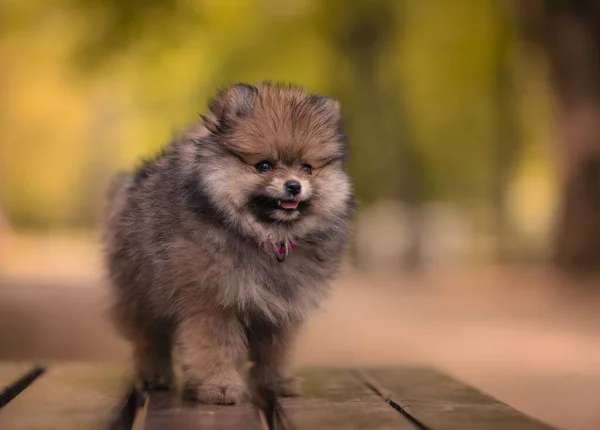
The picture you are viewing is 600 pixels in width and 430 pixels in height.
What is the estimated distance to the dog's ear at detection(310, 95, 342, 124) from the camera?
4.00 metres

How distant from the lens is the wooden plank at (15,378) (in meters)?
3.88

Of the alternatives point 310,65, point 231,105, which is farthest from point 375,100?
point 231,105

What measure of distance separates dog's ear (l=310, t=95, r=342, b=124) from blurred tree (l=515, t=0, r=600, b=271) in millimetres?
12309

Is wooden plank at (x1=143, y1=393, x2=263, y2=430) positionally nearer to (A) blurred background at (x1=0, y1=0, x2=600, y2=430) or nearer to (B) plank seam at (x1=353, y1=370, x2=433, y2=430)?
(B) plank seam at (x1=353, y1=370, x2=433, y2=430)

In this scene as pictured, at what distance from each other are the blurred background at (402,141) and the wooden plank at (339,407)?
4.48ft

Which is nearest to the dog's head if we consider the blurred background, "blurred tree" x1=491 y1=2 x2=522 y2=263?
the blurred background

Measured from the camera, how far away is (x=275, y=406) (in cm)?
383

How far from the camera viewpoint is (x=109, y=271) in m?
4.69

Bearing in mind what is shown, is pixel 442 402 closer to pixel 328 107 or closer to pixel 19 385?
pixel 328 107

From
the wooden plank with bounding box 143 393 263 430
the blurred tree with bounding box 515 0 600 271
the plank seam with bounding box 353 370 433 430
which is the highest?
the blurred tree with bounding box 515 0 600 271

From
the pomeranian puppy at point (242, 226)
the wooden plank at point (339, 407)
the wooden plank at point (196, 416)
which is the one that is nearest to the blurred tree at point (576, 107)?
the wooden plank at point (339, 407)

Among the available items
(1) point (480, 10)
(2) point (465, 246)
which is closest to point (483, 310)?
(1) point (480, 10)

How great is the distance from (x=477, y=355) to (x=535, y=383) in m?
1.31

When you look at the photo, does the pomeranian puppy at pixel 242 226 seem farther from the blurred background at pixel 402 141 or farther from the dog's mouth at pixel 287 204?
the blurred background at pixel 402 141
